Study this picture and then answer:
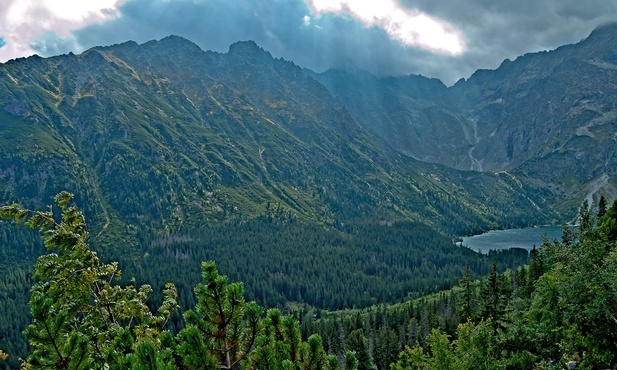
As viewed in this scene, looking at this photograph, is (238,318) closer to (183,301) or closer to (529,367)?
(529,367)

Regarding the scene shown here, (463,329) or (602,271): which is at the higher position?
(602,271)

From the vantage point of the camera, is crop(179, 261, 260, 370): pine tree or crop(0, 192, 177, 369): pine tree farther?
crop(179, 261, 260, 370): pine tree

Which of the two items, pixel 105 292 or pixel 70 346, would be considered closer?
pixel 70 346

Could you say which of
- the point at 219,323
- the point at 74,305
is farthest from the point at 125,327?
the point at 219,323

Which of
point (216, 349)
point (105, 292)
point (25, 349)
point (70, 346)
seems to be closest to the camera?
point (70, 346)

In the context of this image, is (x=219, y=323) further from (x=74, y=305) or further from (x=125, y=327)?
(x=74, y=305)

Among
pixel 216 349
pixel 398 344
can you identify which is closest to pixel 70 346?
pixel 216 349

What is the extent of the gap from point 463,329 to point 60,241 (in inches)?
1574

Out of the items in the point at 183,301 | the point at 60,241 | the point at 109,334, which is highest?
the point at 60,241

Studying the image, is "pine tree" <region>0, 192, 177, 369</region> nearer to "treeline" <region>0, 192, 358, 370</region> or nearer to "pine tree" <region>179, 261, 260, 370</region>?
"treeline" <region>0, 192, 358, 370</region>

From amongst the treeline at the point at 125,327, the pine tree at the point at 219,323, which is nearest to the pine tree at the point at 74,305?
the treeline at the point at 125,327

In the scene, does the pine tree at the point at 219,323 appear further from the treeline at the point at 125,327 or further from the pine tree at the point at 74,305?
the pine tree at the point at 74,305

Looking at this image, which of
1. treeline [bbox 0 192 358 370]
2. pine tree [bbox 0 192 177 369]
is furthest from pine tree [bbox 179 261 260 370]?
pine tree [bbox 0 192 177 369]

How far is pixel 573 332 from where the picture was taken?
24.7m
